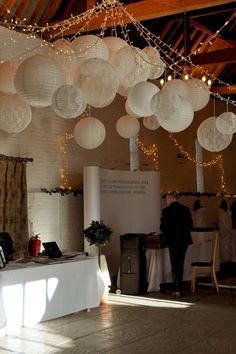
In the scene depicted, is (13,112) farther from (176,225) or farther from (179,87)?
(176,225)

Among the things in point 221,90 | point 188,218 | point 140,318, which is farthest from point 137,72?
point 221,90

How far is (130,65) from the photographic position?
19.7 ft

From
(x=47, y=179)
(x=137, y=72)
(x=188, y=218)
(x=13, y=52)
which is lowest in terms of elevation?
(x=188, y=218)

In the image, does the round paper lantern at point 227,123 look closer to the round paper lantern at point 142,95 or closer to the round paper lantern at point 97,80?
the round paper lantern at point 142,95

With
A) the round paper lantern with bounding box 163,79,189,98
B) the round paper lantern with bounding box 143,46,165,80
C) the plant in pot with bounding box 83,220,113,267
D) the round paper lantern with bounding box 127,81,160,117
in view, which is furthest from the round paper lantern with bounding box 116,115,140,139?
the round paper lantern with bounding box 127,81,160,117

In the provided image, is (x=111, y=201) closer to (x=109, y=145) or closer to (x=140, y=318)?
(x=109, y=145)

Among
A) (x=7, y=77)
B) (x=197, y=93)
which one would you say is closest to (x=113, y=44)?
(x=197, y=93)

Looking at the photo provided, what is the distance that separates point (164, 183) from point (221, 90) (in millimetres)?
3132

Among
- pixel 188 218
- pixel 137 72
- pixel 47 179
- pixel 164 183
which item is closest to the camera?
pixel 137 72

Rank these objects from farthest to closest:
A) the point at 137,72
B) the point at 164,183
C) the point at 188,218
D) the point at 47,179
Result: the point at 164,183 → the point at 47,179 → the point at 188,218 → the point at 137,72

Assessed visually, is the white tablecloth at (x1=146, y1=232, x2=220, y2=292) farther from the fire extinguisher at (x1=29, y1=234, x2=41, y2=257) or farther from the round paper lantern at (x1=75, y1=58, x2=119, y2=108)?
the round paper lantern at (x1=75, y1=58, x2=119, y2=108)

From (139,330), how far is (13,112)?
299cm

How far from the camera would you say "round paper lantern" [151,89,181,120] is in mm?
5480

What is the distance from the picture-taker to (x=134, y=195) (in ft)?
37.2
